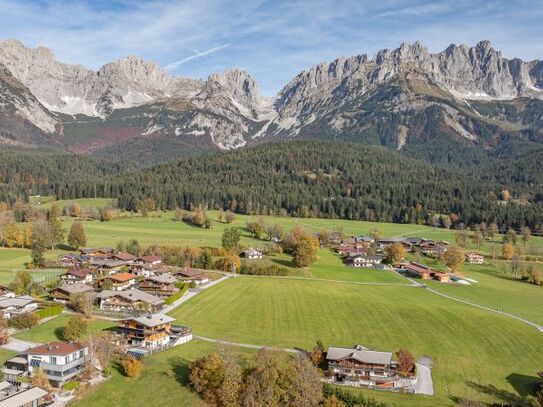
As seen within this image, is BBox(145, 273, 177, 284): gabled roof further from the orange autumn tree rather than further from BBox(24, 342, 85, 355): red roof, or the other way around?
the orange autumn tree

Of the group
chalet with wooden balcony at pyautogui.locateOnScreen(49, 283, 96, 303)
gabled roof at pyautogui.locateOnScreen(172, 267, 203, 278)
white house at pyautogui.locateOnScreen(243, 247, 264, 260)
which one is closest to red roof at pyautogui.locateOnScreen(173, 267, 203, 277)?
gabled roof at pyautogui.locateOnScreen(172, 267, 203, 278)

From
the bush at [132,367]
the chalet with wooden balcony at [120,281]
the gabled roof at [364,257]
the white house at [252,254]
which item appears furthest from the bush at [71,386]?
the gabled roof at [364,257]

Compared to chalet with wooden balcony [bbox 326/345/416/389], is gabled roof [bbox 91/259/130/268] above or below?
above

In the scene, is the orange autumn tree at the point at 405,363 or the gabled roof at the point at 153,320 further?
the gabled roof at the point at 153,320

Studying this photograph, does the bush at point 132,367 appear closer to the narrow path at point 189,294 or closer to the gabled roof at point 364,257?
the narrow path at point 189,294

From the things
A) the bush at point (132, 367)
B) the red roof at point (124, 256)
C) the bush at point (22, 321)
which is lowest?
the bush at point (132, 367)

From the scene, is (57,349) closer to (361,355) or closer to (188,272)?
(361,355)
